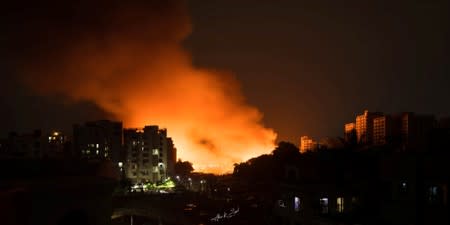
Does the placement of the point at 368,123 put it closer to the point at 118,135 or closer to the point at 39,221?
the point at 118,135

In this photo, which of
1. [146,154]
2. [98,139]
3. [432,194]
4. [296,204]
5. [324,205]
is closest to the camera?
[432,194]

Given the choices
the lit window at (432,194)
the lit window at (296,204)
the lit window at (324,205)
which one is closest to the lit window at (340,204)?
the lit window at (324,205)

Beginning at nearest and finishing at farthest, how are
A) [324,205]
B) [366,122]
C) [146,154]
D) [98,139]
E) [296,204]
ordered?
[324,205] → [296,204] → [366,122] → [98,139] → [146,154]

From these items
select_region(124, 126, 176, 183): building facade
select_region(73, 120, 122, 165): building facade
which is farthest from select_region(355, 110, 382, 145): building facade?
select_region(73, 120, 122, 165): building facade

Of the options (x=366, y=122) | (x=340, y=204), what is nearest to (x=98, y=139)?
(x=366, y=122)

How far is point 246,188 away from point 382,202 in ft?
52.1

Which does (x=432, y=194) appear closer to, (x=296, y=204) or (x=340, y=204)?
(x=340, y=204)

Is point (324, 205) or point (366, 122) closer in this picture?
point (324, 205)

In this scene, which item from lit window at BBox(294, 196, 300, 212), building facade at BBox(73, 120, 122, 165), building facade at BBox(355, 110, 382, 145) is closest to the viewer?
lit window at BBox(294, 196, 300, 212)

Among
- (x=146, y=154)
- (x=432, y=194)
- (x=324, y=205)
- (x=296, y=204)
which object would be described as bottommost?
(x=296, y=204)

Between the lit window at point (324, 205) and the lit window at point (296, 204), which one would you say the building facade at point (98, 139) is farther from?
the lit window at point (324, 205)

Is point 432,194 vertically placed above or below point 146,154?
below

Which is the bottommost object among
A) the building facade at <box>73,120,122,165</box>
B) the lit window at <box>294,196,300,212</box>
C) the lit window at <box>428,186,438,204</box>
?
the lit window at <box>294,196,300,212</box>

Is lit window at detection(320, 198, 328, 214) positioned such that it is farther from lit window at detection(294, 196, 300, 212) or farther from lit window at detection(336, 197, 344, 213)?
lit window at detection(294, 196, 300, 212)
